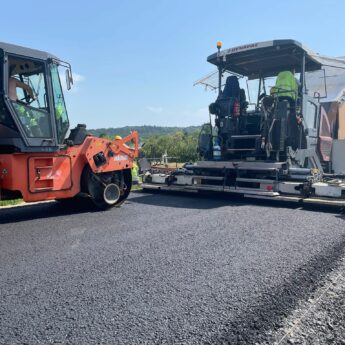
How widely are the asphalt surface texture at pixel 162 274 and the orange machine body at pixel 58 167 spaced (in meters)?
0.46

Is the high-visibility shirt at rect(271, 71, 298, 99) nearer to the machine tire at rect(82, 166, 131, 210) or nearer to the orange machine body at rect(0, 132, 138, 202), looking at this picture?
the orange machine body at rect(0, 132, 138, 202)

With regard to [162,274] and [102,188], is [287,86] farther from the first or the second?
[162,274]

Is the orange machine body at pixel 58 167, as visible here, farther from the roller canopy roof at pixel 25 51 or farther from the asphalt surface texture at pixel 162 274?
the roller canopy roof at pixel 25 51

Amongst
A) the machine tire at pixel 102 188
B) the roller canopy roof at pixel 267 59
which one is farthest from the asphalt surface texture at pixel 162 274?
the roller canopy roof at pixel 267 59

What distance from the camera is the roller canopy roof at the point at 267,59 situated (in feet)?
21.3

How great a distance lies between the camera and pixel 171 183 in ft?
25.5

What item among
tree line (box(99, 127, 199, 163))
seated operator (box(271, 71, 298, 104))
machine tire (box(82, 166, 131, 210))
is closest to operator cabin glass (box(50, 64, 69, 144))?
machine tire (box(82, 166, 131, 210))

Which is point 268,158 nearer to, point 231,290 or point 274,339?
point 231,290

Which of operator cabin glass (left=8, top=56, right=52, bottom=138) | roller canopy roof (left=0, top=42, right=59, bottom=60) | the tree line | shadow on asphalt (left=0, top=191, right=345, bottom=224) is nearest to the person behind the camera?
roller canopy roof (left=0, top=42, right=59, bottom=60)

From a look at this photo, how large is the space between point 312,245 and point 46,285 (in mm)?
2675

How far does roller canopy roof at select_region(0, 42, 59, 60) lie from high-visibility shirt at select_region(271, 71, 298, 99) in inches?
161

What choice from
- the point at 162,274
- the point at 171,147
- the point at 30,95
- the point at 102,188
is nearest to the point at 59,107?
the point at 30,95

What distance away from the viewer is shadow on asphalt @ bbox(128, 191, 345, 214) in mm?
5909

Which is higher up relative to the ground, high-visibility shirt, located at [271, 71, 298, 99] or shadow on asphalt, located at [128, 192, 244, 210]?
high-visibility shirt, located at [271, 71, 298, 99]
